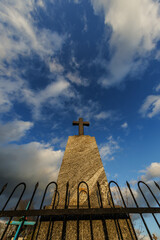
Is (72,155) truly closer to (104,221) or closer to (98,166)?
(98,166)

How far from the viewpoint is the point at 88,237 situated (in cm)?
185

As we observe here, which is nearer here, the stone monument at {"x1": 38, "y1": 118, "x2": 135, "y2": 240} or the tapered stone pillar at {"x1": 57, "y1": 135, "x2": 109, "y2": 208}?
the stone monument at {"x1": 38, "y1": 118, "x2": 135, "y2": 240}

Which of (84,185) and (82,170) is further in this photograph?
(82,170)

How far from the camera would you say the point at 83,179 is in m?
2.91

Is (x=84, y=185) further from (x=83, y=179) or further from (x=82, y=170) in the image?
(x=82, y=170)

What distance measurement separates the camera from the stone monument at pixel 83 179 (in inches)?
74.3

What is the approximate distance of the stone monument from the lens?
1.89 metres

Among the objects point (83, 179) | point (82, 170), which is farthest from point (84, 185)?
point (82, 170)

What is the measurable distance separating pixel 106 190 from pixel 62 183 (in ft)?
3.37

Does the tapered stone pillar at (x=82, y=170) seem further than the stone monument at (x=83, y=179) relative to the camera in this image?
Yes

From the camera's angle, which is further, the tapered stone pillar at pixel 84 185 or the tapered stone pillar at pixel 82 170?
the tapered stone pillar at pixel 82 170

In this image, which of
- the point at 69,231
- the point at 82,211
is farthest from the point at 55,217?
the point at 82,211

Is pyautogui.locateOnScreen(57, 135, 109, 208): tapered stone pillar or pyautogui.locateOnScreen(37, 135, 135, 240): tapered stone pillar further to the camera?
pyautogui.locateOnScreen(57, 135, 109, 208): tapered stone pillar

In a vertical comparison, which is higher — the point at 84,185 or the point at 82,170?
the point at 82,170
